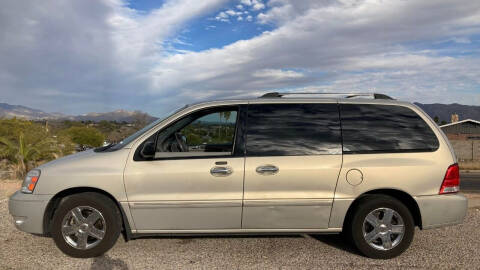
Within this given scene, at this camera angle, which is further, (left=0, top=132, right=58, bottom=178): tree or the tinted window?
(left=0, top=132, right=58, bottom=178): tree

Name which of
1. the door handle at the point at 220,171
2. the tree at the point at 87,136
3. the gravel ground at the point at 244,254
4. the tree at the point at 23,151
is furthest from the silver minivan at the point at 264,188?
the tree at the point at 87,136

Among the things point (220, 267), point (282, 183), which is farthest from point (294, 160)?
point (220, 267)

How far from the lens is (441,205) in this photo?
12.3 ft

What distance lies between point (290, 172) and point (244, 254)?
111 cm

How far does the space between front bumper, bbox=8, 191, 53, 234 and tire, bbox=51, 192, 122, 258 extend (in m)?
0.16

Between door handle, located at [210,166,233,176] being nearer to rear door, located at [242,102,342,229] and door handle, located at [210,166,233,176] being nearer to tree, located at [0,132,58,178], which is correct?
rear door, located at [242,102,342,229]

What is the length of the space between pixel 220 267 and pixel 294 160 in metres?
1.41

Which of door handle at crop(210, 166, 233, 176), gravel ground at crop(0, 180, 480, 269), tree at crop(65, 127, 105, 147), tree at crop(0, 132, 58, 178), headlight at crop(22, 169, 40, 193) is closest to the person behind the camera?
gravel ground at crop(0, 180, 480, 269)

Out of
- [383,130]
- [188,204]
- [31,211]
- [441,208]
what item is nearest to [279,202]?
[188,204]

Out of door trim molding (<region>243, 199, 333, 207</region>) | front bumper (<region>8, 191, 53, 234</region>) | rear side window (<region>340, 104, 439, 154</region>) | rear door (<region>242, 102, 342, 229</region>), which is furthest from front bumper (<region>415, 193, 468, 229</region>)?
front bumper (<region>8, 191, 53, 234</region>)

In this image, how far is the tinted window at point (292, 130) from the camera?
3768mm

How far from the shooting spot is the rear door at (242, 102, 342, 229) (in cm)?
369

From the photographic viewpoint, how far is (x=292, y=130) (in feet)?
12.6

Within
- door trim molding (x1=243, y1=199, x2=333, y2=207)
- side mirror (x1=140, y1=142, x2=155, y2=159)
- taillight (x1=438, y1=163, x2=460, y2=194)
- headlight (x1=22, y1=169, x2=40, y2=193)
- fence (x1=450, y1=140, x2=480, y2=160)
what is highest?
side mirror (x1=140, y1=142, x2=155, y2=159)
